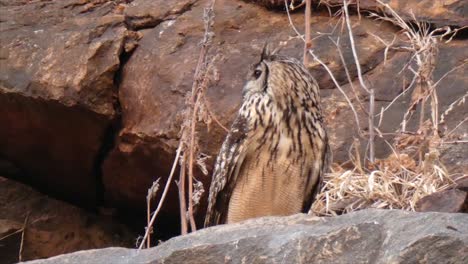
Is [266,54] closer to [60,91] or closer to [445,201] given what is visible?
[445,201]

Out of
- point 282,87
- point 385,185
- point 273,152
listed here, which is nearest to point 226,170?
point 273,152

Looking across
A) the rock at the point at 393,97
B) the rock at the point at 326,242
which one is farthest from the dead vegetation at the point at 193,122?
the rock at the point at 393,97

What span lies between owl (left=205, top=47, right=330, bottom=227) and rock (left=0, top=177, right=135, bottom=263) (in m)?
1.91

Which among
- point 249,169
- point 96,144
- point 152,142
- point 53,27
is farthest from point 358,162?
point 53,27

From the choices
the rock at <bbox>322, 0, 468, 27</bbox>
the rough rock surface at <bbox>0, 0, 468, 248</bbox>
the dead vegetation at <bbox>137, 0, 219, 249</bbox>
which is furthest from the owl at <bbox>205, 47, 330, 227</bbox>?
the rock at <bbox>322, 0, 468, 27</bbox>

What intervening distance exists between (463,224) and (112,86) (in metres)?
4.04

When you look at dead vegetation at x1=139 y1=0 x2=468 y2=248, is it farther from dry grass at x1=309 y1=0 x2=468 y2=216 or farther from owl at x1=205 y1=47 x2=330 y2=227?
owl at x1=205 y1=47 x2=330 y2=227

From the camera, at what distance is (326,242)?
14.6ft

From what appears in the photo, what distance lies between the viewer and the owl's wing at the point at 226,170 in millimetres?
6340

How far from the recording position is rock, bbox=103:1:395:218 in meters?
7.73

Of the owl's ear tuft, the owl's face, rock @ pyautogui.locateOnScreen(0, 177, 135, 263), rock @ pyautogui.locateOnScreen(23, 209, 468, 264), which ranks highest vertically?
rock @ pyautogui.locateOnScreen(23, 209, 468, 264)

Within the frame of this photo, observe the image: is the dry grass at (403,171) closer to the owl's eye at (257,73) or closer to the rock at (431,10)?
the owl's eye at (257,73)

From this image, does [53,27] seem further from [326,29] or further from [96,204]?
[326,29]

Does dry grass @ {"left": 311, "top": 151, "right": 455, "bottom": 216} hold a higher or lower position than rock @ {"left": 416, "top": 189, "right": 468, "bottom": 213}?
lower
